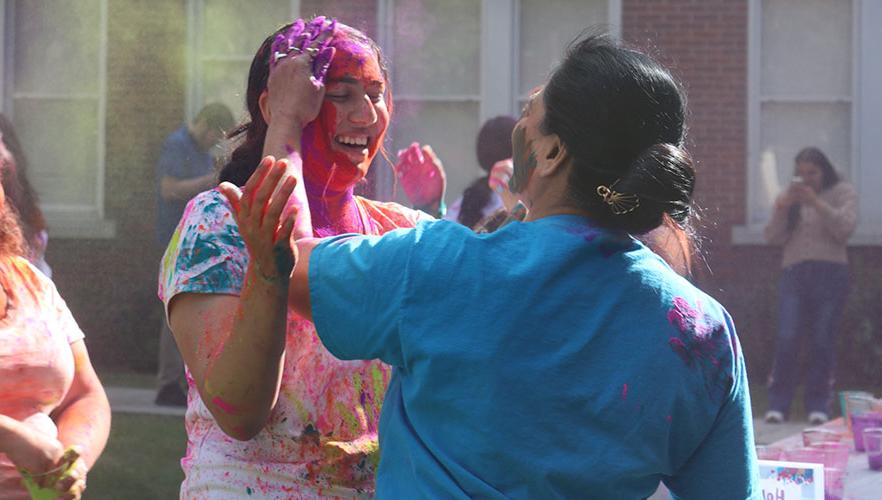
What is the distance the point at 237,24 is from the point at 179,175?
3.08 meters

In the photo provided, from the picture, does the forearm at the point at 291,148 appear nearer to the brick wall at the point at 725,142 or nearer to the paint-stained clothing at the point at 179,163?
the paint-stained clothing at the point at 179,163

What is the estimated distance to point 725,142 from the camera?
35.2 feet

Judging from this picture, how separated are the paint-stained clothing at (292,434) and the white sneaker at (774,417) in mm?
7153

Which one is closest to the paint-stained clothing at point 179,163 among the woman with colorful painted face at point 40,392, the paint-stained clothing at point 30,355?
the woman with colorful painted face at point 40,392

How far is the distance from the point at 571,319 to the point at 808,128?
31.6 feet

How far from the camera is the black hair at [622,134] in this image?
1.84m

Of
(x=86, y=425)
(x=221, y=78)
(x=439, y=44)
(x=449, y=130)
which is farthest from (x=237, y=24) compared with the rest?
(x=86, y=425)

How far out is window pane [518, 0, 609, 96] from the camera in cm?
1116

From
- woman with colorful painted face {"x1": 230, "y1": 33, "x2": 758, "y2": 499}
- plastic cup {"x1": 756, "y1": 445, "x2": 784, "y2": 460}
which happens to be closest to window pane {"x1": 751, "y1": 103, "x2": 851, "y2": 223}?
plastic cup {"x1": 756, "y1": 445, "x2": 784, "y2": 460}

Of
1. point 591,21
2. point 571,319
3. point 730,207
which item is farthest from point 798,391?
point 571,319

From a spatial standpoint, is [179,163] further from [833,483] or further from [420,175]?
Answer: [833,483]

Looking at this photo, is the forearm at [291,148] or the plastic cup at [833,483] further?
the plastic cup at [833,483]

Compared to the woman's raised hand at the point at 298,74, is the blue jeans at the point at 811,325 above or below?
below

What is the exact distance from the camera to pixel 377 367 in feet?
7.59
